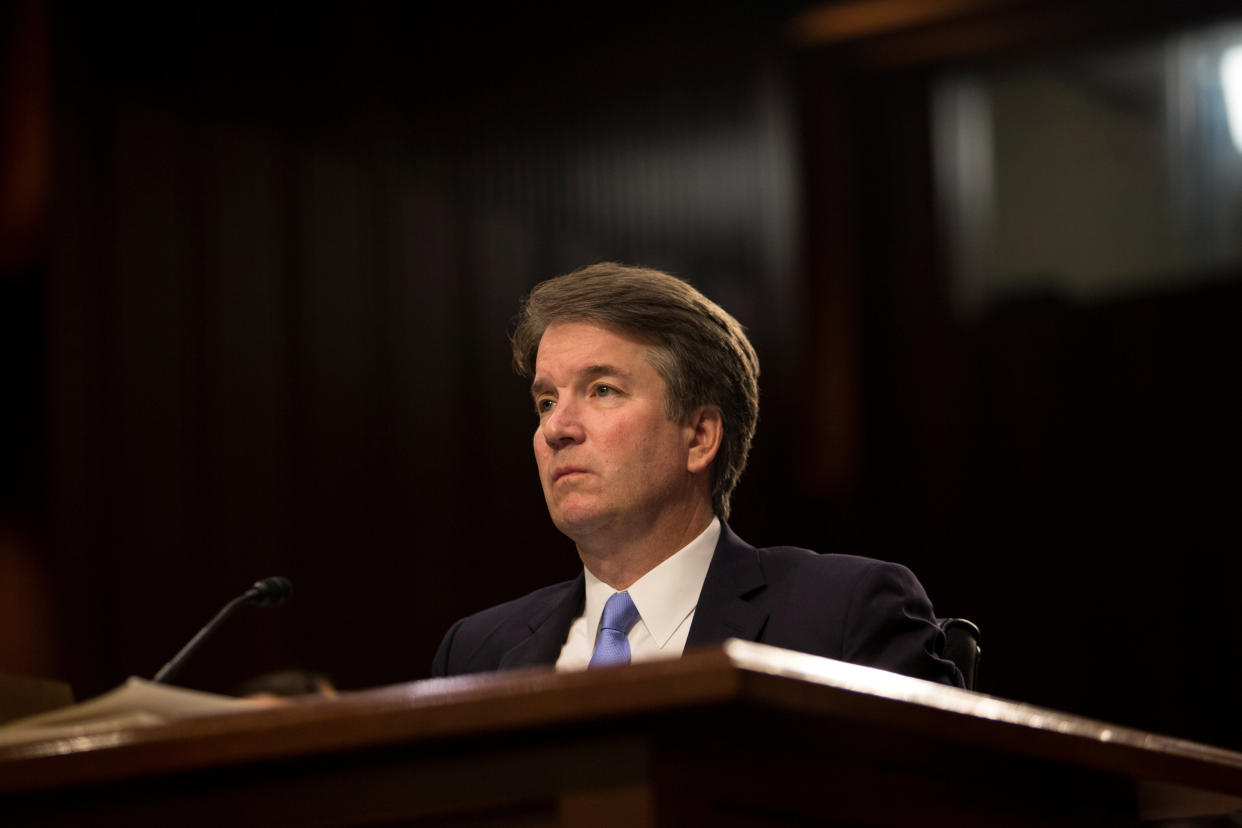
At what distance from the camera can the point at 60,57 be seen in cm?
434

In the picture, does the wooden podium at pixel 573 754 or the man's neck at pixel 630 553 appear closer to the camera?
the wooden podium at pixel 573 754

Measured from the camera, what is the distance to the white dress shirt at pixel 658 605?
2141 millimetres

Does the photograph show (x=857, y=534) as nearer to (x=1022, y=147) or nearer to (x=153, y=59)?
(x=1022, y=147)

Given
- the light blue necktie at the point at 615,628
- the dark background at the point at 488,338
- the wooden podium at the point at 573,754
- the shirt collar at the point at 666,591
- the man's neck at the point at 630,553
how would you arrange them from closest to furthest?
the wooden podium at the point at 573,754, the light blue necktie at the point at 615,628, the shirt collar at the point at 666,591, the man's neck at the point at 630,553, the dark background at the point at 488,338

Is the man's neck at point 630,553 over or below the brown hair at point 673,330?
below

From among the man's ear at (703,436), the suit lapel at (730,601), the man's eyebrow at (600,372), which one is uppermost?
the man's eyebrow at (600,372)

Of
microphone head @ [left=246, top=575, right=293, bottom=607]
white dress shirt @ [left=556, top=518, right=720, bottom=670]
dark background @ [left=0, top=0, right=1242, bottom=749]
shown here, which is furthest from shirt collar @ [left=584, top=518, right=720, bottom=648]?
dark background @ [left=0, top=0, right=1242, bottom=749]

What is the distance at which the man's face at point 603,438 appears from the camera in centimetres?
225

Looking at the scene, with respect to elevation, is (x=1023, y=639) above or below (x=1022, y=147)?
below

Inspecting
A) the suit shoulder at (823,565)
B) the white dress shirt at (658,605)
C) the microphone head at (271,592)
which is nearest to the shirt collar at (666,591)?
the white dress shirt at (658,605)

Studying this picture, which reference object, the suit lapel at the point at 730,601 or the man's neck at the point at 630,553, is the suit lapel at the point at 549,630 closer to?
the man's neck at the point at 630,553

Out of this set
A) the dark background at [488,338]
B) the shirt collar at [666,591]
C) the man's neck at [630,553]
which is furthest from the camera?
the dark background at [488,338]

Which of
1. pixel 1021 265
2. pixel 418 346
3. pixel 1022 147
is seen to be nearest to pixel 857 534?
pixel 1021 265

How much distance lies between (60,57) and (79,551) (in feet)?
4.82
